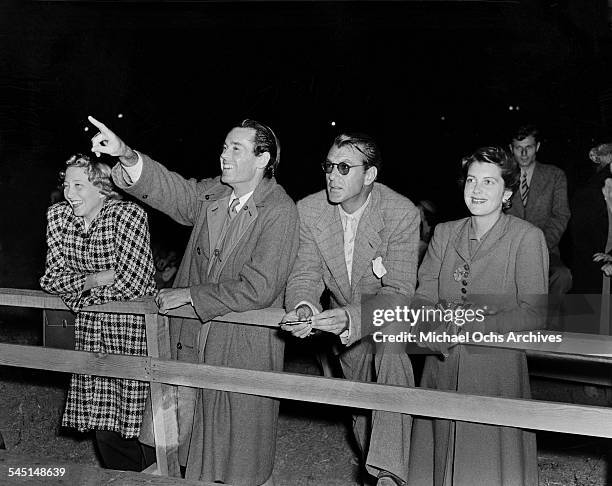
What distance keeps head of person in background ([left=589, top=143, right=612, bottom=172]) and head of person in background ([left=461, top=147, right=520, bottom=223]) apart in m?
2.55

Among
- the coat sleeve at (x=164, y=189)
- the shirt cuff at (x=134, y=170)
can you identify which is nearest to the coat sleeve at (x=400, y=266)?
the coat sleeve at (x=164, y=189)

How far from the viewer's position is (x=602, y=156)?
18.1 feet

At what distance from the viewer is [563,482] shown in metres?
4.54

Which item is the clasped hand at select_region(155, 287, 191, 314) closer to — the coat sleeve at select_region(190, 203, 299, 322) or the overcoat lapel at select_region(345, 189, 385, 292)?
the coat sleeve at select_region(190, 203, 299, 322)

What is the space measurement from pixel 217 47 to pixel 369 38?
1788mm

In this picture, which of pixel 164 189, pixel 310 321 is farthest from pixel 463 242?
pixel 164 189

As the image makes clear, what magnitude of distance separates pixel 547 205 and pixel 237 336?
3.00m

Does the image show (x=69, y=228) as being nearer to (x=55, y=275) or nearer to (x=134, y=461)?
(x=55, y=275)

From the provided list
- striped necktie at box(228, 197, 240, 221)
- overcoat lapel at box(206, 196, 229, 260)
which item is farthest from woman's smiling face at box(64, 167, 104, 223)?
striped necktie at box(228, 197, 240, 221)

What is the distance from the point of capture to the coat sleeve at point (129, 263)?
11.0 ft

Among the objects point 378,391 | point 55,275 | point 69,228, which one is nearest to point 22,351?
point 55,275

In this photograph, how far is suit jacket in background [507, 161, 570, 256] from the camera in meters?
5.31

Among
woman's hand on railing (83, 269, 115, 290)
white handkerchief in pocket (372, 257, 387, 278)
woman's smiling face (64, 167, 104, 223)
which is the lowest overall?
woman's hand on railing (83, 269, 115, 290)

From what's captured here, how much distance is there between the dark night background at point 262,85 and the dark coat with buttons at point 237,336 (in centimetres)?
425
